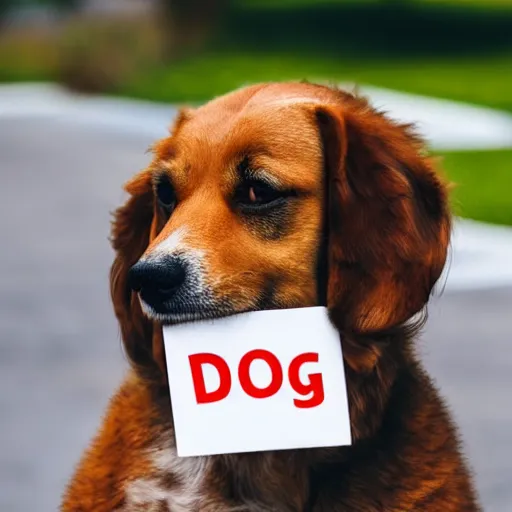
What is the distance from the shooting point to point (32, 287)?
30.9ft

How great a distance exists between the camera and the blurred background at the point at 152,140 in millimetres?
6727

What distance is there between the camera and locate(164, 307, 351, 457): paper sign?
3.09 meters

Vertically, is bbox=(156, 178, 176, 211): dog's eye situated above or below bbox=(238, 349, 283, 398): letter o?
above

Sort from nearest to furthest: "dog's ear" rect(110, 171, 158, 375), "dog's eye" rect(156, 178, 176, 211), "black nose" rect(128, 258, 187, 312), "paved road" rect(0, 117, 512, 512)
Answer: "black nose" rect(128, 258, 187, 312), "dog's eye" rect(156, 178, 176, 211), "dog's ear" rect(110, 171, 158, 375), "paved road" rect(0, 117, 512, 512)

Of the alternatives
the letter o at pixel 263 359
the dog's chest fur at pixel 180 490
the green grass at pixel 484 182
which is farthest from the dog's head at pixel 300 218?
the green grass at pixel 484 182

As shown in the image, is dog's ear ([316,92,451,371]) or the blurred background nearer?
dog's ear ([316,92,451,371])

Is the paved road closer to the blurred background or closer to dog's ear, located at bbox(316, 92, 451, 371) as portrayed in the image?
the blurred background

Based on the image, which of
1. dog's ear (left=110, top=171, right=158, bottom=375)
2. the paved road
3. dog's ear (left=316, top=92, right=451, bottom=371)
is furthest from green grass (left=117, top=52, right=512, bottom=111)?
dog's ear (left=316, top=92, right=451, bottom=371)

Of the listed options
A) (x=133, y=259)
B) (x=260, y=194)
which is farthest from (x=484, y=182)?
(x=260, y=194)

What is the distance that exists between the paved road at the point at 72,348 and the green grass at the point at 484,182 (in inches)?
93.2

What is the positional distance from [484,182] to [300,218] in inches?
396

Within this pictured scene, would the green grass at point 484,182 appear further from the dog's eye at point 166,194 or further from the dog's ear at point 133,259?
the dog's eye at point 166,194

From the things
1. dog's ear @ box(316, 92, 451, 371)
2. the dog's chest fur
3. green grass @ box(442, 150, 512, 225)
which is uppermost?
dog's ear @ box(316, 92, 451, 371)

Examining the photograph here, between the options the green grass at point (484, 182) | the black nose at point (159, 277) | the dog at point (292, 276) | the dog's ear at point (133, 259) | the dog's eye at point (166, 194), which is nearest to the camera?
the black nose at point (159, 277)
